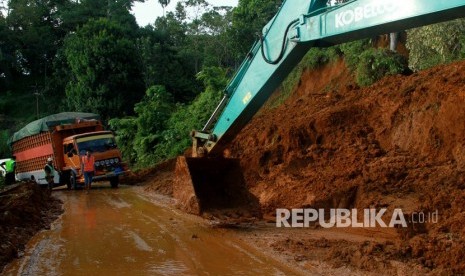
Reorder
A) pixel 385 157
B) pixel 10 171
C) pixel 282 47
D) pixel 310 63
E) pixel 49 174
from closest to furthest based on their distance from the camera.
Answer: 1. pixel 282 47
2. pixel 385 157
3. pixel 49 174
4. pixel 310 63
5. pixel 10 171

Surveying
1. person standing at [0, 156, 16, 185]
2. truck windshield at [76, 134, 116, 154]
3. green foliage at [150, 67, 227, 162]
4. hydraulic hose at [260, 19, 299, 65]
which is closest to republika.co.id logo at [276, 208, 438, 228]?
hydraulic hose at [260, 19, 299, 65]

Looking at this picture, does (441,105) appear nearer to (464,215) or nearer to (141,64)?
(464,215)

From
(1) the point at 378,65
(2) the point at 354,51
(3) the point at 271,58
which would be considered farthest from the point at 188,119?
(3) the point at 271,58

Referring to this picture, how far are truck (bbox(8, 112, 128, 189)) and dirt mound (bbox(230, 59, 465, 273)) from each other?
19.5 ft

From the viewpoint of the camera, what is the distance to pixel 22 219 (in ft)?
33.9

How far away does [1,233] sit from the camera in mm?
8562

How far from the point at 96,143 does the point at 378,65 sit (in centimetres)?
1057

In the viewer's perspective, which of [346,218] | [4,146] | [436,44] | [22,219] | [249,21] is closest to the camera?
[346,218]

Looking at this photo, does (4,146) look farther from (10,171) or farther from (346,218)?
(346,218)

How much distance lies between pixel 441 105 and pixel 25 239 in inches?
332

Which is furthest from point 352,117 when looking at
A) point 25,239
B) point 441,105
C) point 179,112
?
point 179,112

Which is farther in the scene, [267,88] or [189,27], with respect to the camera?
[189,27]

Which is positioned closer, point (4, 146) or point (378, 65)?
point (378, 65)

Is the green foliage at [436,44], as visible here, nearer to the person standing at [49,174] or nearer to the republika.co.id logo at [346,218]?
the republika.co.id logo at [346,218]
